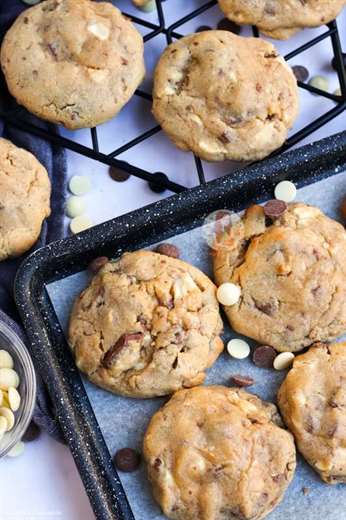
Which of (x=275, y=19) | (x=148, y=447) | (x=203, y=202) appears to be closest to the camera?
(x=148, y=447)

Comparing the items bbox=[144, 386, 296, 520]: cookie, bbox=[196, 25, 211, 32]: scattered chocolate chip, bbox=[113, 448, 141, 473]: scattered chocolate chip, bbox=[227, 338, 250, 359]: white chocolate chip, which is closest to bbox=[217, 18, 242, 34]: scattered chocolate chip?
bbox=[196, 25, 211, 32]: scattered chocolate chip

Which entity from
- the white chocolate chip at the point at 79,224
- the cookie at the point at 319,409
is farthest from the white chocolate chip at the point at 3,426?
the cookie at the point at 319,409

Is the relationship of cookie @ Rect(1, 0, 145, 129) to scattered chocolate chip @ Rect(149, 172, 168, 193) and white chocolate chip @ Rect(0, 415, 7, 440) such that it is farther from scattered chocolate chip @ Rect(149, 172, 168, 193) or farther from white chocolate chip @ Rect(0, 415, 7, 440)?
white chocolate chip @ Rect(0, 415, 7, 440)

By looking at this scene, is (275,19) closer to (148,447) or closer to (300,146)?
(300,146)

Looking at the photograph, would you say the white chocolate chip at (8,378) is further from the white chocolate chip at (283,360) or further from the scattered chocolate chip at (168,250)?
the white chocolate chip at (283,360)

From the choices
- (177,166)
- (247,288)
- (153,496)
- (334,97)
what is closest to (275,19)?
(334,97)
